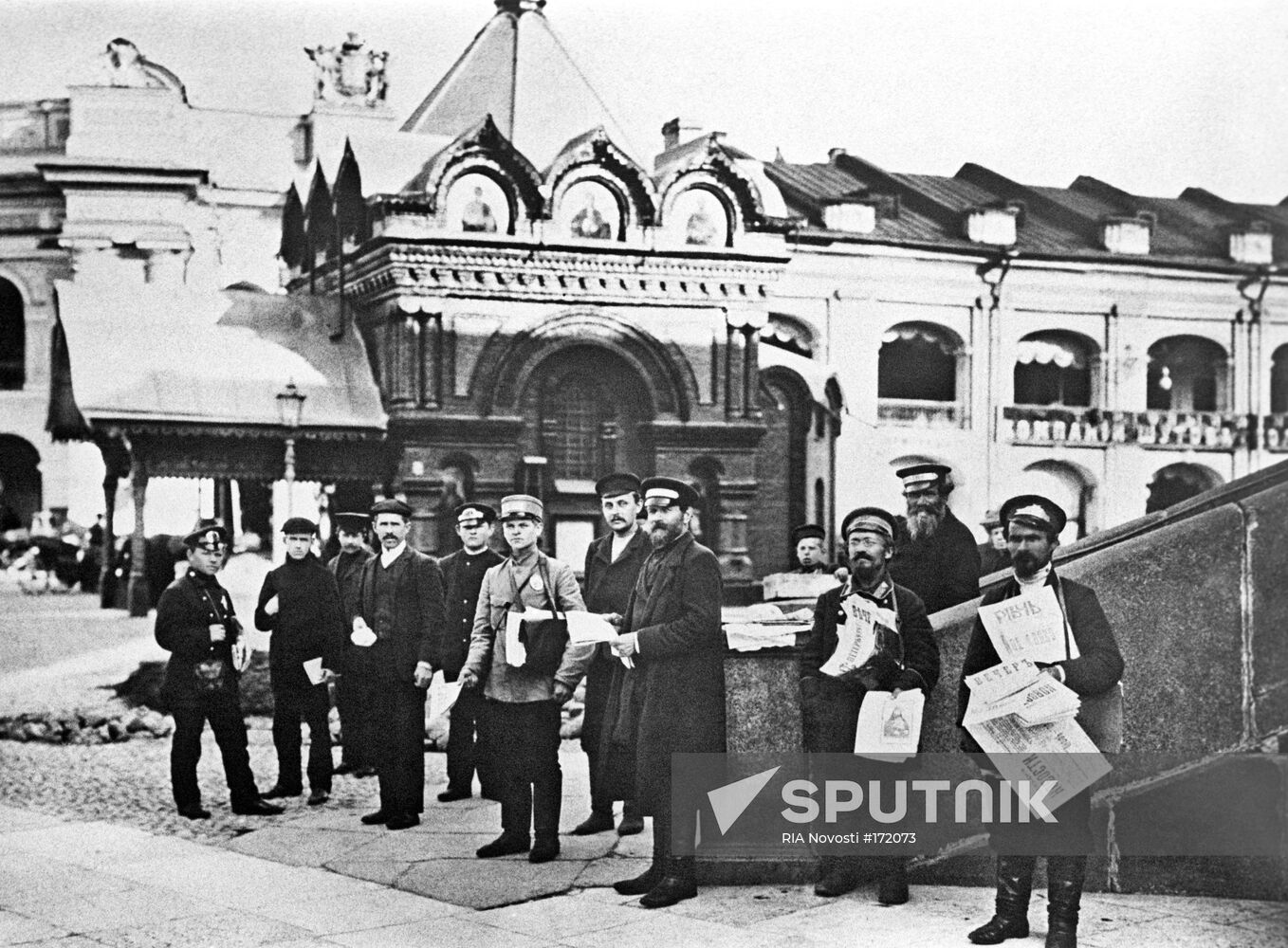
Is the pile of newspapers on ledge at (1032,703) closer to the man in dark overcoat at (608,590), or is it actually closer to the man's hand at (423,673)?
the man in dark overcoat at (608,590)

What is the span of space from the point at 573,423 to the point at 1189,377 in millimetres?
2299

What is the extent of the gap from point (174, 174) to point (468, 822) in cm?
261

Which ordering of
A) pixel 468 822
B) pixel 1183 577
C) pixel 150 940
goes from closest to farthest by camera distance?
pixel 150 940 < pixel 1183 577 < pixel 468 822

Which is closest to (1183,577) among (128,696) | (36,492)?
(128,696)

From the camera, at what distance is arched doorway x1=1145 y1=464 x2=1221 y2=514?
5.54 metres

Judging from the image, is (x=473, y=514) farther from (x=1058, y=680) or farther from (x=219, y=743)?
(x=1058, y=680)

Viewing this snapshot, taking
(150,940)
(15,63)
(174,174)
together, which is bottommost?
(150,940)

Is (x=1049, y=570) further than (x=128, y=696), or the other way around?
(x=128, y=696)

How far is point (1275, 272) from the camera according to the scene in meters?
5.55

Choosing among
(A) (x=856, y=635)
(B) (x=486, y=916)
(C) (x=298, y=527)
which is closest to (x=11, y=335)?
(C) (x=298, y=527)

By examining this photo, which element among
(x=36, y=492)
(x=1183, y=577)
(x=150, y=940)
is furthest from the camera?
(x=36, y=492)

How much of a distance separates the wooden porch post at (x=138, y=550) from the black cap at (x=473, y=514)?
1.14 metres

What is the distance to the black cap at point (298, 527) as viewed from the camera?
537cm

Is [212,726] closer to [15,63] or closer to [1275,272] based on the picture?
[15,63]
